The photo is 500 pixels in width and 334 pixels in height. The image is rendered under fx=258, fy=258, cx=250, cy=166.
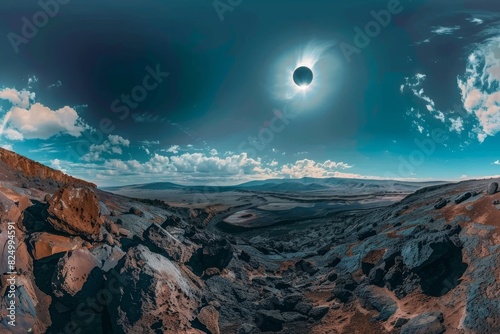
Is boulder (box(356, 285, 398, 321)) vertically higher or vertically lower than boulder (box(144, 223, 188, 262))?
lower

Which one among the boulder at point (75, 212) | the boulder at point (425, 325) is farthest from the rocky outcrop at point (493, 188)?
the boulder at point (75, 212)

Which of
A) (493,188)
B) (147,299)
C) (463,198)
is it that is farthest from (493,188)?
(147,299)

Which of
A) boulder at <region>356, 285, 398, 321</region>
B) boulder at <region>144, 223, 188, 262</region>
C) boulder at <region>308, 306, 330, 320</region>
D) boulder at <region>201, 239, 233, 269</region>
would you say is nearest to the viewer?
boulder at <region>356, 285, 398, 321</region>

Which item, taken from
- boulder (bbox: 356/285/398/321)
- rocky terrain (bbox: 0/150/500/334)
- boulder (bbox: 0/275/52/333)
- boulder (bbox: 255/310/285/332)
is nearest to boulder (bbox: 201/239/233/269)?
rocky terrain (bbox: 0/150/500/334)

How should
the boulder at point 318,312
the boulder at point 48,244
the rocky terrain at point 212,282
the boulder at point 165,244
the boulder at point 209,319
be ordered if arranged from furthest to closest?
the boulder at point 165,244 < the boulder at point 318,312 < the boulder at point 209,319 < the boulder at point 48,244 < the rocky terrain at point 212,282

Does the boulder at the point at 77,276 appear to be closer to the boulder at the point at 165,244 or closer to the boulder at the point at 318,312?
the boulder at the point at 165,244

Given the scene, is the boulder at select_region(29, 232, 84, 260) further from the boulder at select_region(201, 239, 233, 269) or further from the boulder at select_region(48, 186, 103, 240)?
the boulder at select_region(201, 239, 233, 269)
